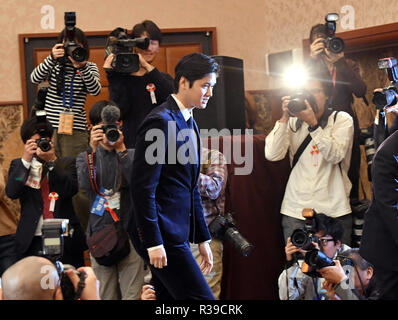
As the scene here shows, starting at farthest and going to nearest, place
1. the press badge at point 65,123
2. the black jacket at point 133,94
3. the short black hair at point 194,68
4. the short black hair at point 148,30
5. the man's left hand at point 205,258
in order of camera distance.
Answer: the press badge at point 65,123, the short black hair at point 148,30, the black jacket at point 133,94, the man's left hand at point 205,258, the short black hair at point 194,68

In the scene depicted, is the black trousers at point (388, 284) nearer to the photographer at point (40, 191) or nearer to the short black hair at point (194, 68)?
the short black hair at point (194, 68)

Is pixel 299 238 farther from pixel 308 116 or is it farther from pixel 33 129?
pixel 33 129

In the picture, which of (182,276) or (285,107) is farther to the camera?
(285,107)

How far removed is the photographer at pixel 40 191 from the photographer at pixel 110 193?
111 millimetres

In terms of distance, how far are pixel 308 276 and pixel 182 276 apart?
1.07m

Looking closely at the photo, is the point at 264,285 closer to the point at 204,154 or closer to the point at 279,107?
the point at 204,154

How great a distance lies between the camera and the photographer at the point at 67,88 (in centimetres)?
420

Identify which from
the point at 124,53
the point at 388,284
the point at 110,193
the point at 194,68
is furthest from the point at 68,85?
the point at 388,284

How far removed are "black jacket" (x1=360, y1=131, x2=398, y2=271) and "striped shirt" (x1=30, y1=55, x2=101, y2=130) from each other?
189 cm

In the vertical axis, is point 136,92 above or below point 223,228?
above

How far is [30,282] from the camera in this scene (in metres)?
2.08

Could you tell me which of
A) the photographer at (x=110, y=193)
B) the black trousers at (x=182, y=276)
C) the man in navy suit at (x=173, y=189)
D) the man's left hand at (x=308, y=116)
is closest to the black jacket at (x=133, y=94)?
the photographer at (x=110, y=193)

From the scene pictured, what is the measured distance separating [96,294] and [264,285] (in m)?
2.20

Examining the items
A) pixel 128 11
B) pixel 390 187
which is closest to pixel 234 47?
pixel 128 11
